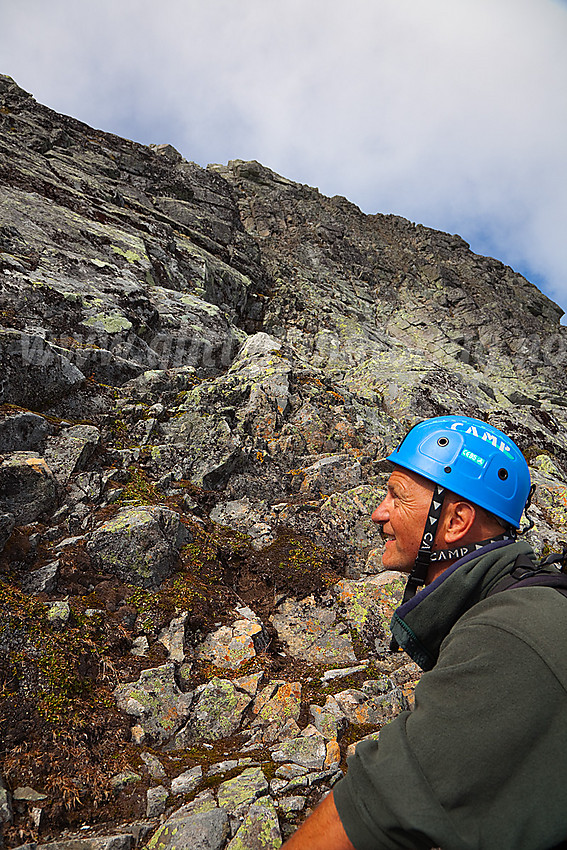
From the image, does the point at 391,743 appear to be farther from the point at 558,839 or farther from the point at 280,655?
the point at 280,655

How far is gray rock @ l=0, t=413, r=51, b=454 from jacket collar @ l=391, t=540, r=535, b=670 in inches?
414

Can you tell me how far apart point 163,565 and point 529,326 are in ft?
131

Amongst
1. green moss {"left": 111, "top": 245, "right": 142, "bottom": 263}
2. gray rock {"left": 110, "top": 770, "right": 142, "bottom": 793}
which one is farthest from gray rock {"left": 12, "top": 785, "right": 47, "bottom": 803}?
green moss {"left": 111, "top": 245, "right": 142, "bottom": 263}

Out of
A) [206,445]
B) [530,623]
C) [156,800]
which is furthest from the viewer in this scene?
[206,445]

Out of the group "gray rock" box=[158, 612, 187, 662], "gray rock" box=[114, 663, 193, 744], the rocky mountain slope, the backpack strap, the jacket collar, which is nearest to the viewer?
the backpack strap

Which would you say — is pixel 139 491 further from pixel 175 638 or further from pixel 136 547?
pixel 175 638

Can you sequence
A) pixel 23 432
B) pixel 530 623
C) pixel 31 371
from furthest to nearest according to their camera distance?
pixel 31 371, pixel 23 432, pixel 530 623

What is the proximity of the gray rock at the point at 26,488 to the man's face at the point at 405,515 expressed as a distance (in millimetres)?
8457

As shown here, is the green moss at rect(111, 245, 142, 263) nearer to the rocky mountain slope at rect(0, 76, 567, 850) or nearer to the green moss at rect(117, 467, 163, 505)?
the rocky mountain slope at rect(0, 76, 567, 850)

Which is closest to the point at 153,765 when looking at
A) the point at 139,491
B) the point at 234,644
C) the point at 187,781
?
the point at 187,781

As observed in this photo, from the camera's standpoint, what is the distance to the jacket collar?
2.83 m

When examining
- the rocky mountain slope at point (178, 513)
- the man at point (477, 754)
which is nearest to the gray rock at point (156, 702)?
the rocky mountain slope at point (178, 513)

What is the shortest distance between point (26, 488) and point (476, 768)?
10.0 m

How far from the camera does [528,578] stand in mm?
2480
